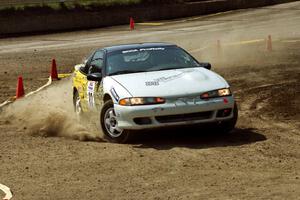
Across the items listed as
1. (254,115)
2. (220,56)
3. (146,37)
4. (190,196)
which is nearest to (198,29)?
(146,37)

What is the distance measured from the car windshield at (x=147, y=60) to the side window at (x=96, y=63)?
23 centimetres

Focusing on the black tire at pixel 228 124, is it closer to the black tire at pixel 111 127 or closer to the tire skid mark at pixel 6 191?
the black tire at pixel 111 127

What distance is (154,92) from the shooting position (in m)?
10.5

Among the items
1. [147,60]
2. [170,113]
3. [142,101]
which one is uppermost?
[147,60]

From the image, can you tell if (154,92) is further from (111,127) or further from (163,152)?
(163,152)

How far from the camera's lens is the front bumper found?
10336mm

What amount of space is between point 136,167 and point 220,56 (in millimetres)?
15629

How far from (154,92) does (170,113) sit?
0.40 metres

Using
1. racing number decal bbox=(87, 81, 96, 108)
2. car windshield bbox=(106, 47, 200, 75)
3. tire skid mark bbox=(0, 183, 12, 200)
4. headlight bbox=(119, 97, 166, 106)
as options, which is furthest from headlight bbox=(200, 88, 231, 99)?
tire skid mark bbox=(0, 183, 12, 200)

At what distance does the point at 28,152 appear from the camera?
33.8 feet

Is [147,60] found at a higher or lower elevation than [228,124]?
higher

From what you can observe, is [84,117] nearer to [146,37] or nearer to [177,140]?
[177,140]

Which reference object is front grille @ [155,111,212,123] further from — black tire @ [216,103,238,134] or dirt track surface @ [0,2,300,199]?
black tire @ [216,103,238,134]

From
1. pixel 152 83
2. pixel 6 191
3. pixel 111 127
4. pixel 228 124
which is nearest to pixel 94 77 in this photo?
pixel 111 127
